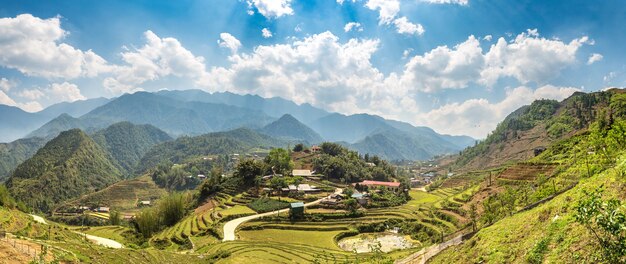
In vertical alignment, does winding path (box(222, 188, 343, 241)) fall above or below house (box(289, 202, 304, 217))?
below

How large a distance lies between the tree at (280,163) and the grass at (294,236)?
5461cm

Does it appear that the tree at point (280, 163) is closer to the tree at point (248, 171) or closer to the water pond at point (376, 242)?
the tree at point (248, 171)

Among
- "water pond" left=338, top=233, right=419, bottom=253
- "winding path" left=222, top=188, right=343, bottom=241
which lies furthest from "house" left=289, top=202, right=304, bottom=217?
"water pond" left=338, top=233, right=419, bottom=253

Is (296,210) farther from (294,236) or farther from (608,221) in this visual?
(608,221)

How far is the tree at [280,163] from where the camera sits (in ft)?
416

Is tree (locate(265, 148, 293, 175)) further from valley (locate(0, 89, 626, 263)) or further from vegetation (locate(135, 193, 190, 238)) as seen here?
vegetation (locate(135, 193, 190, 238))

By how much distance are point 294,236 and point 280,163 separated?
59.5 meters

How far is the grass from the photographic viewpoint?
63956mm

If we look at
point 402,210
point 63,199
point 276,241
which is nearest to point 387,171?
point 402,210

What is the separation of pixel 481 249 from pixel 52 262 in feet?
86.7

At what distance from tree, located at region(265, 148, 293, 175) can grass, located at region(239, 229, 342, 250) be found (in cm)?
5461

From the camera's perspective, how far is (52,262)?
21.1m

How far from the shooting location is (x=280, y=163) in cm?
12656

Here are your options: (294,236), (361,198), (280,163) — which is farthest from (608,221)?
(280,163)
